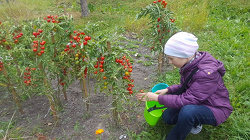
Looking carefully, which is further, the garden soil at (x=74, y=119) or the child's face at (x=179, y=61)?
the garden soil at (x=74, y=119)

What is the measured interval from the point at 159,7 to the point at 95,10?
22.9ft

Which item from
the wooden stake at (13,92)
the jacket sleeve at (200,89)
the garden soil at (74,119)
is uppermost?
the jacket sleeve at (200,89)

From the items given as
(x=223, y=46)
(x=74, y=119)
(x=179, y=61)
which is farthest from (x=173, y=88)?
(x=223, y=46)

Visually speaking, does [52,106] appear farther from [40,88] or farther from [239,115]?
[239,115]

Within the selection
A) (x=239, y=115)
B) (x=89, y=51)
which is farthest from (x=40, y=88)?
(x=239, y=115)

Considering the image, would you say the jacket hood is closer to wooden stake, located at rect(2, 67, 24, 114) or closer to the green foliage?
the green foliage

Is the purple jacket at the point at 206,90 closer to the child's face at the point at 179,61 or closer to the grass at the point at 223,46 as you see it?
the child's face at the point at 179,61

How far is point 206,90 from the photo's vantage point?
171cm

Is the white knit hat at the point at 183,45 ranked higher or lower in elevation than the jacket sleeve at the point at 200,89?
higher

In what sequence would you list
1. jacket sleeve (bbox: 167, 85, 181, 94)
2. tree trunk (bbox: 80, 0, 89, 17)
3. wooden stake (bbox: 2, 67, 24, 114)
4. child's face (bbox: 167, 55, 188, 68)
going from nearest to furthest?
child's face (bbox: 167, 55, 188, 68), jacket sleeve (bbox: 167, 85, 181, 94), wooden stake (bbox: 2, 67, 24, 114), tree trunk (bbox: 80, 0, 89, 17)

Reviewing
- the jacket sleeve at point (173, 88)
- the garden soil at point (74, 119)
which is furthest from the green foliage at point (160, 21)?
the jacket sleeve at point (173, 88)

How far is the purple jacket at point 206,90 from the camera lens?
67.0 inches

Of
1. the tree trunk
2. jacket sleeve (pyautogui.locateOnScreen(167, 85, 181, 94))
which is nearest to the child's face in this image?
jacket sleeve (pyautogui.locateOnScreen(167, 85, 181, 94))

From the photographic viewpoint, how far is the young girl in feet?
5.62
